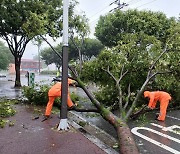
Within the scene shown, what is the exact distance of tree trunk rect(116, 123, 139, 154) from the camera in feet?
14.6

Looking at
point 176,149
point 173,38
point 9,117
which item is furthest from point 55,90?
point 173,38

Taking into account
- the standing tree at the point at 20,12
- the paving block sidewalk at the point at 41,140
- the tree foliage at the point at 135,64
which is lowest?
the paving block sidewalk at the point at 41,140

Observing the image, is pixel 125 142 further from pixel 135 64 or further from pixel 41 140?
pixel 135 64

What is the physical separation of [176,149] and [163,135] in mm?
990

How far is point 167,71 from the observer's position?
805cm

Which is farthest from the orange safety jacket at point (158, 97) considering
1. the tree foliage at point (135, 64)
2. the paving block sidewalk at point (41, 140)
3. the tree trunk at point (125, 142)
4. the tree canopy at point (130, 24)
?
the tree canopy at point (130, 24)

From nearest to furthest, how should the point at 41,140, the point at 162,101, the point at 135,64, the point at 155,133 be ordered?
the point at 41,140
the point at 155,133
the point at 162,101
the point at 135,64

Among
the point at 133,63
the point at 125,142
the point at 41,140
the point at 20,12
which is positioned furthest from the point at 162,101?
the point at 20,12

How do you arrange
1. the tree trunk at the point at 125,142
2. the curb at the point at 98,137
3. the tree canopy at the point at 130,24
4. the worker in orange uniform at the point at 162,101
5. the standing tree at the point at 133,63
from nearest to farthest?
the tree trunk at the point at 125,142, the curb at the point at 98,137, the worker in orange uniform at the point at 162,101, the standing tree at the point at 133,63, the tree canopy at the point at 130,24

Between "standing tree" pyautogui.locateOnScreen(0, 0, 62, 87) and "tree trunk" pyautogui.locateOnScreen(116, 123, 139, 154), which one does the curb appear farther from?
"standing tree" pyautogui.locateOnScreen(0, 0, 62, 87)

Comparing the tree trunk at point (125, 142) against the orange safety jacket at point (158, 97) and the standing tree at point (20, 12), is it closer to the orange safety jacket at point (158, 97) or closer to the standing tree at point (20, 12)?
the orange safety jacket at point (158, 97)

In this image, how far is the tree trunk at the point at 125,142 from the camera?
4.45m

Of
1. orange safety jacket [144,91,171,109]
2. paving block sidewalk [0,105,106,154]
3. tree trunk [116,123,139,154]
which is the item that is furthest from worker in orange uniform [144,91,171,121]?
paving block sidewalk [0,105,106,154]

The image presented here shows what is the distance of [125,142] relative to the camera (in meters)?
4.75
